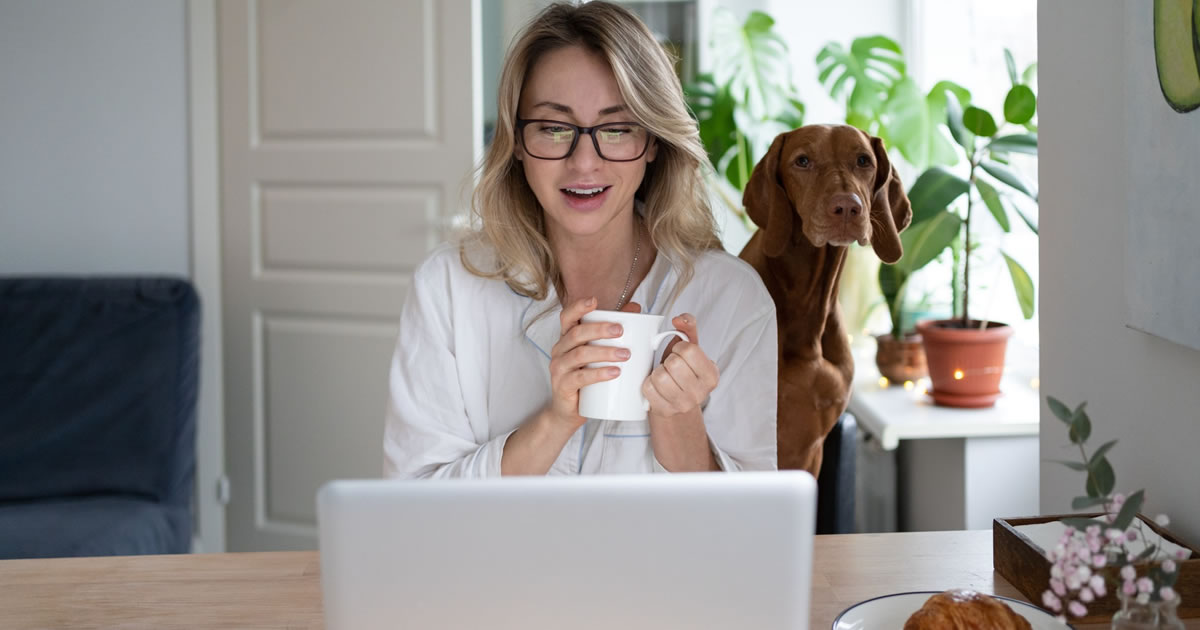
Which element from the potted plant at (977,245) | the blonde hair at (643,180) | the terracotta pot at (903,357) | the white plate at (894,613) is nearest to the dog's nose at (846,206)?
the blonde hair at (643,180)

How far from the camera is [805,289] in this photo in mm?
1452

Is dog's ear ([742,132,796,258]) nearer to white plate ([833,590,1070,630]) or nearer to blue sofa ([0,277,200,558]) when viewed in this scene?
white plate ([833,590,1070,630])

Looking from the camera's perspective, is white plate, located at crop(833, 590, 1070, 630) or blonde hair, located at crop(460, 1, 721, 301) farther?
blonde hair, located at crop(460, 1, 721, 301)

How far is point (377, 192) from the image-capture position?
9.73 feet

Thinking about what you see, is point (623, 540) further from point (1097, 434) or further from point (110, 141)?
point (110, 141)

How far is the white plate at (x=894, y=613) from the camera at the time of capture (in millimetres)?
929

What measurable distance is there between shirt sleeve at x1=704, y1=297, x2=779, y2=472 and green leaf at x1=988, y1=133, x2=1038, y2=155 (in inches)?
36.8

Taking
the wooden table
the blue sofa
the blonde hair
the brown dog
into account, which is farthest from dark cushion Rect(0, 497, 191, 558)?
the brown dog

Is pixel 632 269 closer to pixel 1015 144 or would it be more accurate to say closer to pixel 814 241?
pixel 814 241

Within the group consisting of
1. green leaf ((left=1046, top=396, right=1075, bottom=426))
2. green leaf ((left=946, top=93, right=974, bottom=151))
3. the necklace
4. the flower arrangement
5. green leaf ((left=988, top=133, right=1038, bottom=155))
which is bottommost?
the flower arrangement

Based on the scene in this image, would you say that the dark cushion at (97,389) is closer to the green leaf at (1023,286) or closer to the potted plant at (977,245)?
the potted plant at (977,245)

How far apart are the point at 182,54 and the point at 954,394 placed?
7.26ft

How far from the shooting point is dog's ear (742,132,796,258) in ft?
4.63

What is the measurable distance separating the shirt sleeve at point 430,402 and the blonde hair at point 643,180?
69 mm
